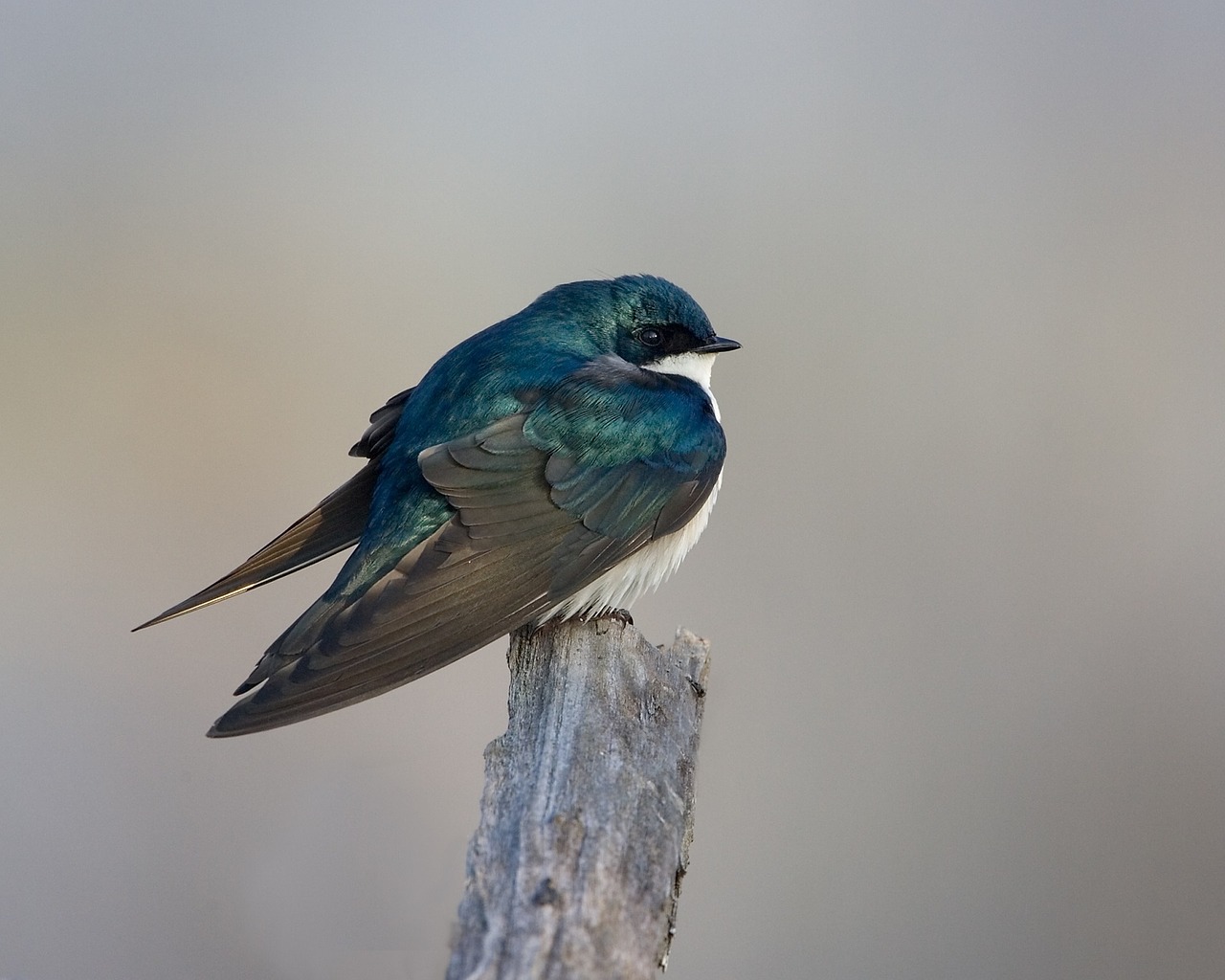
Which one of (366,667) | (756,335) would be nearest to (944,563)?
(756,335)

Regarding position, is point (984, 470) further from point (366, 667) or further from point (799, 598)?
point (366, 667)

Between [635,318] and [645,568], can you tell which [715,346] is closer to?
[635,318]

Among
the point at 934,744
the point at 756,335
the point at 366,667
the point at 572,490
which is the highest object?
the point at 756,335

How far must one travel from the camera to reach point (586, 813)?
60.6 inches

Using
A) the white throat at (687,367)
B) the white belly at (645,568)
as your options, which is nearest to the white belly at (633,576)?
the white belly at (645,568)

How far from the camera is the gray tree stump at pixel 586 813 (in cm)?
129

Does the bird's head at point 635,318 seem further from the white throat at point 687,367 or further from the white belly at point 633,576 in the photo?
the white belly at point 633,576

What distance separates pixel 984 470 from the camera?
4309mm

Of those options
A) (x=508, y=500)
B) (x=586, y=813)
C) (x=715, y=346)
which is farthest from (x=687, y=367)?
(x=586, y=813)

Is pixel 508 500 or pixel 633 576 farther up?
pixel 508 500

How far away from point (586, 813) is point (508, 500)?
817mm

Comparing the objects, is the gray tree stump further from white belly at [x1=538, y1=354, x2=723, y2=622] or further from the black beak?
the black beak

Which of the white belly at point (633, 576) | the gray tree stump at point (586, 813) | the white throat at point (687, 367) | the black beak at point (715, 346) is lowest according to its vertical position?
the gray tree stump at point (586, 813)

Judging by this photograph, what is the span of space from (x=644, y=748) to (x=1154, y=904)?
85.2 inches
